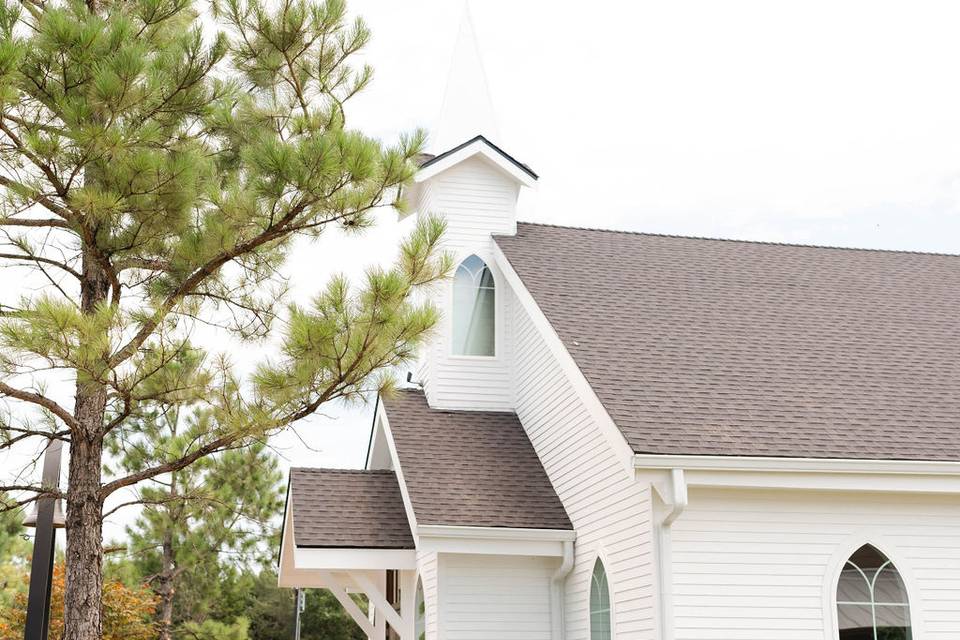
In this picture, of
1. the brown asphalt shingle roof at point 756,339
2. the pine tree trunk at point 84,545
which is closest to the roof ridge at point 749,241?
the brown asphalt shingle roof at point 756,339

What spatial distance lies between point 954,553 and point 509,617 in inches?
172

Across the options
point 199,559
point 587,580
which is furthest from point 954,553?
point 199,559

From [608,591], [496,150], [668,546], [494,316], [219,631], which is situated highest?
[496,150]

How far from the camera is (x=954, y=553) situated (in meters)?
9.68

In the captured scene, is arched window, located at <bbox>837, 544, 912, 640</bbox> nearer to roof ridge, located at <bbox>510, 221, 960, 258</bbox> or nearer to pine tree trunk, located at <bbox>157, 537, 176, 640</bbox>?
roof ridge, located at <bbox>510, 221, 960, 258</bbox>

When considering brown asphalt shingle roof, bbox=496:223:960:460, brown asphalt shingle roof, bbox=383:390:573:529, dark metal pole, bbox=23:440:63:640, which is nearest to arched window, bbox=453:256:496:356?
brown asphalt shingle roof, bbox=496:223:960:460

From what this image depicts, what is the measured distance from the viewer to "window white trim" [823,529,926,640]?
30.6 ft

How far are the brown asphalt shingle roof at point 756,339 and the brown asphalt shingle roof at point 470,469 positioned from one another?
1.68 m

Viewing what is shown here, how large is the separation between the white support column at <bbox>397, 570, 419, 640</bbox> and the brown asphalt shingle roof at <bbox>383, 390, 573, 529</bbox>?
1431mm

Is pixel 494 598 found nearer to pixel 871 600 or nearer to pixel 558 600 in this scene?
pixel 558 600

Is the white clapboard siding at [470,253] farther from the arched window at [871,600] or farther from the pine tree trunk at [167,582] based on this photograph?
the pine tree trunk at [167,582]

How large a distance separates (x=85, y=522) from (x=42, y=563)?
167 centimetres

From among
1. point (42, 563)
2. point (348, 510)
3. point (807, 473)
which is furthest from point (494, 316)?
point (42, 563)

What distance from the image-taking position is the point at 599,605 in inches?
407
